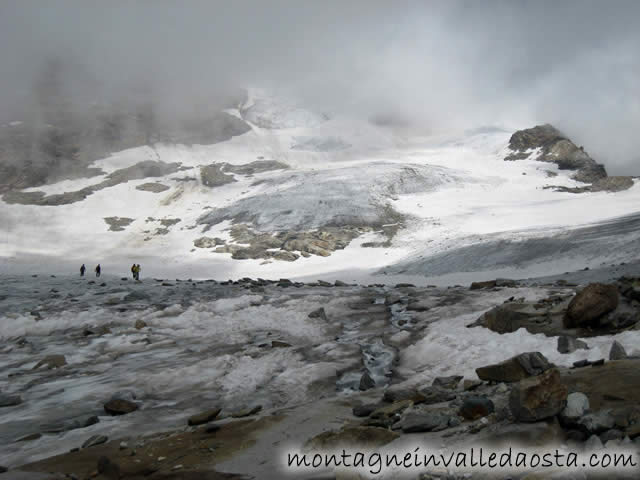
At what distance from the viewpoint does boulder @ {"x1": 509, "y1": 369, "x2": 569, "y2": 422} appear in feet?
14.9

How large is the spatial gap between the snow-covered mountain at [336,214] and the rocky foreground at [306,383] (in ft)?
49.8

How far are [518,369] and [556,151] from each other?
96018mm

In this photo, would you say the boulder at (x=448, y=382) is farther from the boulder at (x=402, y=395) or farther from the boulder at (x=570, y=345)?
the boulder at (x=570, y=345)

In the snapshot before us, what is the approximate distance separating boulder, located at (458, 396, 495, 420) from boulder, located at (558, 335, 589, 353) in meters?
3.22

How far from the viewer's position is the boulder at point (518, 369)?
659 cm

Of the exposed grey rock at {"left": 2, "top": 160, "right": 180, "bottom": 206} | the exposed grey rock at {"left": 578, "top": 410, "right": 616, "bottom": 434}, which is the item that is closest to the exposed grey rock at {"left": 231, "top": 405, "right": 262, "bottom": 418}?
the exposed grey rock at {"left": 578, "top": 410, "right": 616, "bottom": 434}

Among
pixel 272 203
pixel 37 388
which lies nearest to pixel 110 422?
pixel 37 388

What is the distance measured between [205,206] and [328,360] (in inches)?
2539

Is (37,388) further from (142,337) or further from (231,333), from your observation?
(231,333)

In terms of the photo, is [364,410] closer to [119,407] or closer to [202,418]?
[202,418]

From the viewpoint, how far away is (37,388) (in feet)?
30.5

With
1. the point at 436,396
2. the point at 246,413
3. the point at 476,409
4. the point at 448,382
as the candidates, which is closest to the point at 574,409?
the point at 476,409

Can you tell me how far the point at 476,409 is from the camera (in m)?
5.20

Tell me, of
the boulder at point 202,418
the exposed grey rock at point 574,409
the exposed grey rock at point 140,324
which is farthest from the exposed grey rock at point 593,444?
the exposed grey rock at point 140,324
